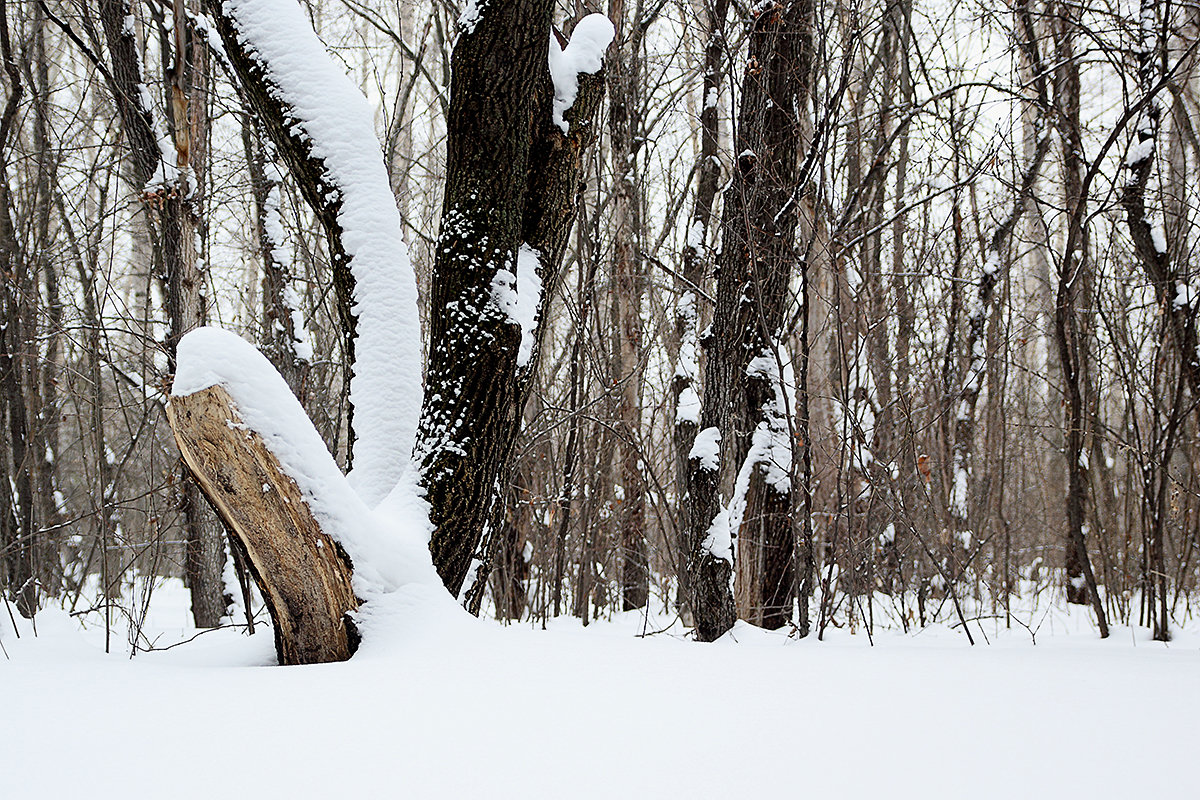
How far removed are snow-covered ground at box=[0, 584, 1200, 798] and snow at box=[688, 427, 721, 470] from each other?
1.95m

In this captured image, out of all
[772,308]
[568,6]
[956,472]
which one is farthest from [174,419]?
[956,472]

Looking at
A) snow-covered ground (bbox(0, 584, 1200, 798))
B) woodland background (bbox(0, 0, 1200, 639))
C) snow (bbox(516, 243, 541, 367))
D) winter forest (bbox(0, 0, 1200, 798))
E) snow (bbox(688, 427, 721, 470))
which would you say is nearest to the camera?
snow-covered ground (bbox(0, 584, 1200, 798))

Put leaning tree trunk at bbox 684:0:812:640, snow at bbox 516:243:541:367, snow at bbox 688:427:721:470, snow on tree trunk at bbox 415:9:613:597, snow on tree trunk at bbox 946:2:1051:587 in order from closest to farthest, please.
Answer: snow on tree trunk at bbox 415:9:613:597, snow at bbox 516:243:541:367, leaning tree trunk at bbox 684:0:812:640, snow at bbox 688:427:721:470, snow on tree trunk at bbox 946:2:1051:587

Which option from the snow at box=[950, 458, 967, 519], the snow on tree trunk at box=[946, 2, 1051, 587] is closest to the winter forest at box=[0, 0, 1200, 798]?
the snow on tree trunk at box=[946, 2, 1051, 587]

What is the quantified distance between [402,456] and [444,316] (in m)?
0.53

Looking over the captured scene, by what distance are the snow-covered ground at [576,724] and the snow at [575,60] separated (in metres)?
1.90

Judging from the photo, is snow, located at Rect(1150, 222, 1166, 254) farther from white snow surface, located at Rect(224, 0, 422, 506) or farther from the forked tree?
white snow surface, located at Rect(224, 0, 422, 506)

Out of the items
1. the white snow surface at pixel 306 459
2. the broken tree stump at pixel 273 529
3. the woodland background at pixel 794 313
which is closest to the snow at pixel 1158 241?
the woodland background at pixel 794 313

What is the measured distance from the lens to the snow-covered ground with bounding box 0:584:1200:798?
1335 millimetres

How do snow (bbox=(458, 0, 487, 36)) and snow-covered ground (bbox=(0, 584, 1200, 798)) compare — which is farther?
snow (bbox=(458, 0, 487, 36))

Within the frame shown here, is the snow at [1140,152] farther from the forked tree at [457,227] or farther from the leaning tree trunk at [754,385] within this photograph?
the forked tree at [457,227]

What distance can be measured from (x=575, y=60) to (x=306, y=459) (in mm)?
1865

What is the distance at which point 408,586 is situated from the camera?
242 cm

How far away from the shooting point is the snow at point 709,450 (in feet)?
14.1
